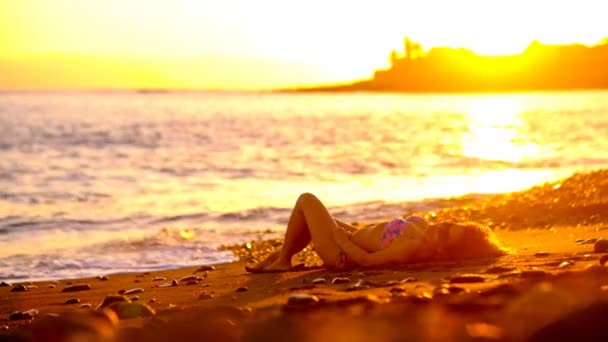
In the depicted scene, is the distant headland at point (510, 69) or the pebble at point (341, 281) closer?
the pebble at point (341, 281)

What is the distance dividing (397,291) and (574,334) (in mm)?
2364

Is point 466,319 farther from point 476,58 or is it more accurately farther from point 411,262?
point 476,58

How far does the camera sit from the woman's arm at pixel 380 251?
8.12 m

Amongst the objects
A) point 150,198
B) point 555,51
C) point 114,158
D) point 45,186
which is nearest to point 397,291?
point 150,198

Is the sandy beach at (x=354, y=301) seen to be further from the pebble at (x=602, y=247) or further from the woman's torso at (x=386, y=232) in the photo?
the woman's torso at (x=386, y=232)

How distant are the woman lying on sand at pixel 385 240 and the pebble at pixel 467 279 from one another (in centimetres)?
129

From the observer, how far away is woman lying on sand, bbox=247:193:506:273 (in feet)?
26.6

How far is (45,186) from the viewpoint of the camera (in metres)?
21.7

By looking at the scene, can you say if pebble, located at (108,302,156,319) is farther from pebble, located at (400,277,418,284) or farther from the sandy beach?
pebble, located at (400,277,418,284)

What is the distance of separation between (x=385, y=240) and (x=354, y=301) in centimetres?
221

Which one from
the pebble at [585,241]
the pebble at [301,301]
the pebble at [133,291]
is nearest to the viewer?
the pebble at [301,301]

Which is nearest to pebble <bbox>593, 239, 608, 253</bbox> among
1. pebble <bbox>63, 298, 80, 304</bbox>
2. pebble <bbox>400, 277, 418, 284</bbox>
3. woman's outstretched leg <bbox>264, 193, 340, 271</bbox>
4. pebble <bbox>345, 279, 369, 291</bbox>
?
pebble <bbox>400, 277, 418, 284</bbox>

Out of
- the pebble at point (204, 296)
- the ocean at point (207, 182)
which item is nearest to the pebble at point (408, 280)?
the pebble at point (204, 296)

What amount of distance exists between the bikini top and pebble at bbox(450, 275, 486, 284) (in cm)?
140
